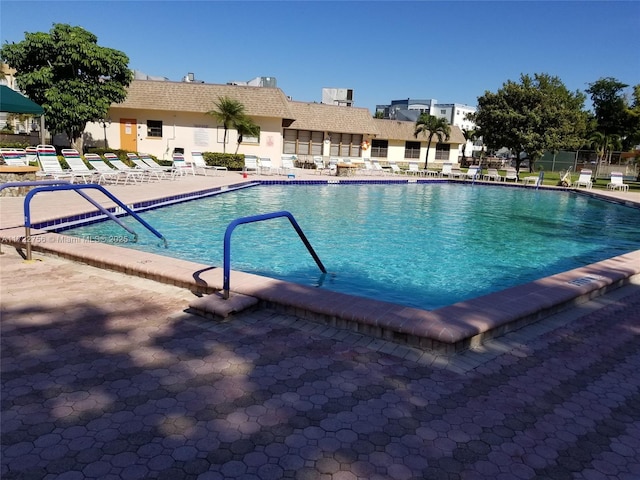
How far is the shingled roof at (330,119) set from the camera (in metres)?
34.9

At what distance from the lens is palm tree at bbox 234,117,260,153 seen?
28.5 m

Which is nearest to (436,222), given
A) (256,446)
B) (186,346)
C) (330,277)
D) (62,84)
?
(330,277)

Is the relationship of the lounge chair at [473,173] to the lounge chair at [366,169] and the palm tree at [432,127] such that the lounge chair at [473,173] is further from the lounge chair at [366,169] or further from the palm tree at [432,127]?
the palm tree at [432,127]

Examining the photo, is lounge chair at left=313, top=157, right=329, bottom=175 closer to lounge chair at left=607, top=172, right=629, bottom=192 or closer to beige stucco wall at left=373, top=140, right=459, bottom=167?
beige stucco wall at left=373, top=140, right=459, bottom=167

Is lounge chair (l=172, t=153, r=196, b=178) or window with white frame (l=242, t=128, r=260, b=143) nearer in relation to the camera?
lounge chair (l=172, t=153, r=196, b=178)

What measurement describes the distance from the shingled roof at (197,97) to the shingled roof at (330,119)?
3.01 metres

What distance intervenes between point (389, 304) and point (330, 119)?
32.3m

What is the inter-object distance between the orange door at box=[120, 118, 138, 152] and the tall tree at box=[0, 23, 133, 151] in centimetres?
664

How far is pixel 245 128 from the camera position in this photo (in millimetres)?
28766

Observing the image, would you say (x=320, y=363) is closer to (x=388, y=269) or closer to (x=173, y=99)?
(x=388, y=269)

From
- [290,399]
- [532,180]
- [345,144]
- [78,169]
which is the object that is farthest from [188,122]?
[290,399]

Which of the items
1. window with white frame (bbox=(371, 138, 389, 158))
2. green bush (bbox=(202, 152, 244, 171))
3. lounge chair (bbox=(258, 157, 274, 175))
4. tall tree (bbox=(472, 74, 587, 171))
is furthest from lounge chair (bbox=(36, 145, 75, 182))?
tall tree (bbox=(472, 74, 587, 171))

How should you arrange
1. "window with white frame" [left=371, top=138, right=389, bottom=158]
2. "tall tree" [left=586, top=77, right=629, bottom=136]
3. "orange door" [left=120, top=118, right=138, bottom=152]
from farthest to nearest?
"tall tree" [left=586, top=77, right=629, bottom=136]
"window with white frame" [left=371, top=138, right=389, bottom=158]
"orange door" [left=120, top=118, right=138, bottom=152]

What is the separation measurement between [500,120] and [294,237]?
30.7 metres
